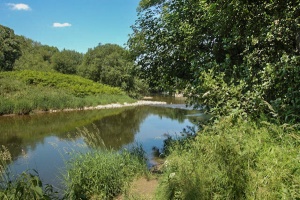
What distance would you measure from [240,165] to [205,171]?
0.54 meters

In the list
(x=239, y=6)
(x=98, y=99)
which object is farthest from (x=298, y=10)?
(x=98, y=99)

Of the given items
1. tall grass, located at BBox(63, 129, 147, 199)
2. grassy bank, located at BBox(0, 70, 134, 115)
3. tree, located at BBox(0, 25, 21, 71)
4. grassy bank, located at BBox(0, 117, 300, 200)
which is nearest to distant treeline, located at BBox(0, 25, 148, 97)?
tree, located at BBox(0, 25, 21, 71)

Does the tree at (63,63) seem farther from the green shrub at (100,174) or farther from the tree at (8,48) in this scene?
the green shrub at (100,174)

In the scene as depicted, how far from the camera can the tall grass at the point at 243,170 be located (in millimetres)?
2836

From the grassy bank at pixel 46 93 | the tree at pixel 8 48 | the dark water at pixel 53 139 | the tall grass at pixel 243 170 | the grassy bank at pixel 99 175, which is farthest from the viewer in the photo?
the tree at pixel 8 48

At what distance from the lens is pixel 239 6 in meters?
4.76

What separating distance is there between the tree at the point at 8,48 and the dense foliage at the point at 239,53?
46.3 metres

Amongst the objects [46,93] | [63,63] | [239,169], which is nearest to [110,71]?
[63,63]

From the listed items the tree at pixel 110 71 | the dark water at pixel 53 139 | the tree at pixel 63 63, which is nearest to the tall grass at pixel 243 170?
the dark water at pixel 53 139

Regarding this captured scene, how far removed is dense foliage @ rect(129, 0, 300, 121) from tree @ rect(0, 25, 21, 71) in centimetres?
4634

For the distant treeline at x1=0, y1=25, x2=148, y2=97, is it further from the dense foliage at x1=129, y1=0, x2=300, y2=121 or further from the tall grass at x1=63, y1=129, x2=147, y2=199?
the tall grass at x1=63, y1=129, x2=147, y2=199

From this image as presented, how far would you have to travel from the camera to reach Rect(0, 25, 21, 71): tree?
1829 inches

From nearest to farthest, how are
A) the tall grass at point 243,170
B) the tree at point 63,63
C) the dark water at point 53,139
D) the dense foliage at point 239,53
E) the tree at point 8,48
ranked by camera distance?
the tall grass at point 243,170 → the dense foliage at point 239,53 → the dark water at point 53,139 → the tree at point 8,48 → the tree at point 63,63

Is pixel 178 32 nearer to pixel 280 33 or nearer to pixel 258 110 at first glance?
pixel 280 33
